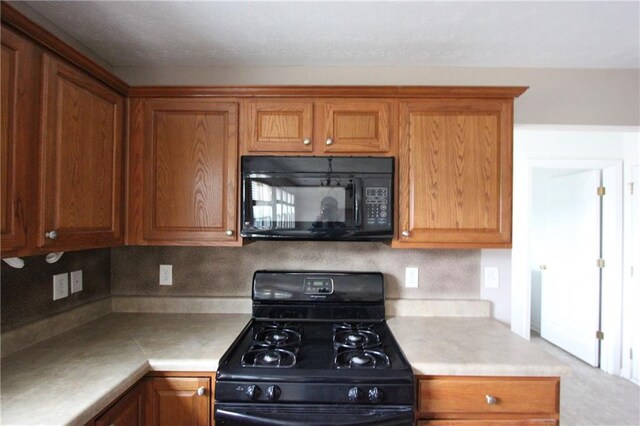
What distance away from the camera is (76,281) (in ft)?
5.28

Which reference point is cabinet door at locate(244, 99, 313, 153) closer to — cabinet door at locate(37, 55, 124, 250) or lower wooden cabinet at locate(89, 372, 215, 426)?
cabinet door at locate(37, 55, 124, 250)

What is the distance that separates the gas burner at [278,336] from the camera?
141 centimetres

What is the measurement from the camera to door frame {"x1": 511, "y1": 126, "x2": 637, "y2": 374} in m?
2.96

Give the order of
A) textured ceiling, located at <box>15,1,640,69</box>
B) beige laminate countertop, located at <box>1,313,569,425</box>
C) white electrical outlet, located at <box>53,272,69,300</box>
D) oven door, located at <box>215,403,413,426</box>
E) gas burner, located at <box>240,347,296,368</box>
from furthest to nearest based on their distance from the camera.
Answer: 1. white electrical outlet, located at <box>53,272,69,300</box>
2. textured ceiling, located at <box>15,1,640,69</box>
3. gas burner, located at <box>240,347,296,368</box>
4. oven door, located at <box>215,403,413,426</box>
5. beige laminate countertop, located at <box>1,313,569,425</box>

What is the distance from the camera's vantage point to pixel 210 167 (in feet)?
5.11

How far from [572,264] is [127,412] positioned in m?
4.17

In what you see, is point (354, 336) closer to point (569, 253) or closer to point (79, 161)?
point (79, 161)

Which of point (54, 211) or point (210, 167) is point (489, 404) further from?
point (54, 211)

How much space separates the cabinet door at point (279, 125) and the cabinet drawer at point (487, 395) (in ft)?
4.00

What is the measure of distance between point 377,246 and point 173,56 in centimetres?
164

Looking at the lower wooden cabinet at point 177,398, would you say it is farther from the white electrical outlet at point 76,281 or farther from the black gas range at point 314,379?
the white electrical outlet at point 76,281

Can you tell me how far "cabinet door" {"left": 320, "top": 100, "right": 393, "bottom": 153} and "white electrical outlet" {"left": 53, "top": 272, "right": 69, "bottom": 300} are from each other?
147 centimetres

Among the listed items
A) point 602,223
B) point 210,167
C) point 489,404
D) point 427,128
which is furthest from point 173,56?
point 602,223

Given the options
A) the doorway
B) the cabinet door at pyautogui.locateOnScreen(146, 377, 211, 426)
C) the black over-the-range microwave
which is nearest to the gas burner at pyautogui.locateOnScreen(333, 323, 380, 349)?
the black over-the-range microwave
